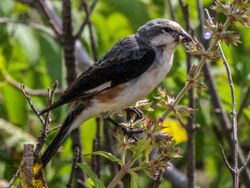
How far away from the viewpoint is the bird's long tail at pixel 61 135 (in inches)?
180

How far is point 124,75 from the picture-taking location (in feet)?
17.3

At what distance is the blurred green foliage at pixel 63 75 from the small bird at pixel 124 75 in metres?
0.52

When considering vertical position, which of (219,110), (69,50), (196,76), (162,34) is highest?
(196,76)

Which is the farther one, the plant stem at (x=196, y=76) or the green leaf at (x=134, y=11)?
the green leaf at (x=134, y=11)

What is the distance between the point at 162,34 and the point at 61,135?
94cm

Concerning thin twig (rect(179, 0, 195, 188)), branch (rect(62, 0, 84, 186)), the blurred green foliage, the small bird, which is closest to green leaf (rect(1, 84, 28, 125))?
the blurred green foliage

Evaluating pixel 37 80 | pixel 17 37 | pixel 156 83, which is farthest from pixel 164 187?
pixel 156 83

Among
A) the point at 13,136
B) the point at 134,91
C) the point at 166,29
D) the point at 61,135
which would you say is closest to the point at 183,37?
the point at 166,29

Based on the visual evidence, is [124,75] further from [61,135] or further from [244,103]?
[244,103]

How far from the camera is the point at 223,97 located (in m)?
6.07

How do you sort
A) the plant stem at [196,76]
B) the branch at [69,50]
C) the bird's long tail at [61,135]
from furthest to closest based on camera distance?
the branch at [69,50] < the bird's long tail at [61,135] < the plant stem at [196,76]

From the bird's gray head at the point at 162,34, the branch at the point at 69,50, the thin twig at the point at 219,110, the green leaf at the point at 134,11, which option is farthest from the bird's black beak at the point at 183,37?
the green leaf at the point at 134,11

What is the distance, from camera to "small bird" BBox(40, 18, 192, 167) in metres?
5.16

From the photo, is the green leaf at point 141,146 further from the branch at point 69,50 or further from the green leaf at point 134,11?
the green leaf at point 134,11
